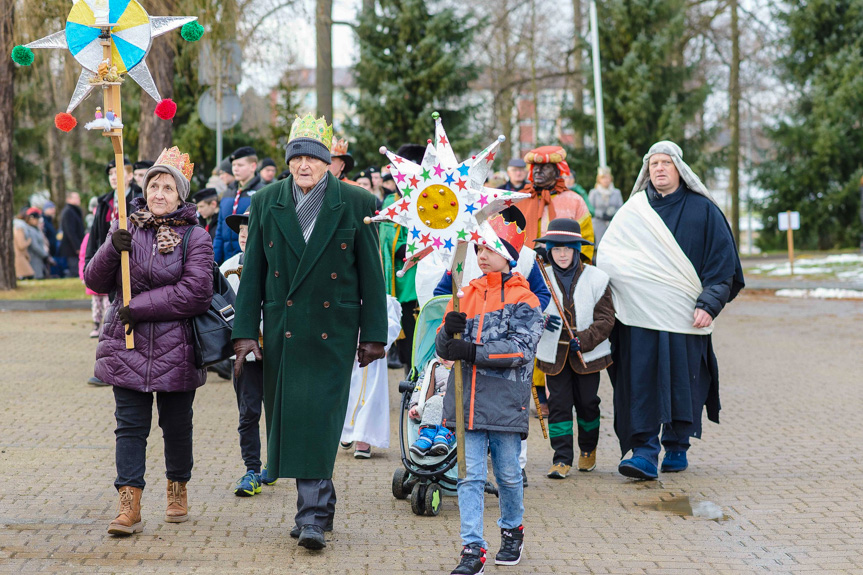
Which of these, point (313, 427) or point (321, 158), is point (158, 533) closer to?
point (313, 427)

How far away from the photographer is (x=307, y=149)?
560cm

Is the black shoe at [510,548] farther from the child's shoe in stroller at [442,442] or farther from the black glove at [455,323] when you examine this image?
the child's shoe in stroller at [442,442]

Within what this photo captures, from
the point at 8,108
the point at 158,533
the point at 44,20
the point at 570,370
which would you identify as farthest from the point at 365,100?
the point at 158,533

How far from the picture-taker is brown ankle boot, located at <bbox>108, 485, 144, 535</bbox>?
555 centimetres

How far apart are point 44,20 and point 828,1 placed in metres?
22.9

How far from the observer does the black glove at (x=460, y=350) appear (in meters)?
5.14

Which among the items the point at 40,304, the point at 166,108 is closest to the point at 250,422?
the point at 166,108

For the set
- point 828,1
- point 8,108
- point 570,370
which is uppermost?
point 828,1

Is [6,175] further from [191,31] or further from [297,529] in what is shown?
[297,529]

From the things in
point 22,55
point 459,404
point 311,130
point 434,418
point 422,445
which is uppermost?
point 22,55

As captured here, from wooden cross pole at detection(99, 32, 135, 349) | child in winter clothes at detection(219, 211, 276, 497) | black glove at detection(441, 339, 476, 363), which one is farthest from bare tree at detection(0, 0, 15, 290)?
black glove at detection(441, 339, 476, 363)

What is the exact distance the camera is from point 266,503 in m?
6.45

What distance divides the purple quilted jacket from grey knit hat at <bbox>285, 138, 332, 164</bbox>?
74 cm

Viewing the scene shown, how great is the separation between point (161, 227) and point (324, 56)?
1570 centimetres
